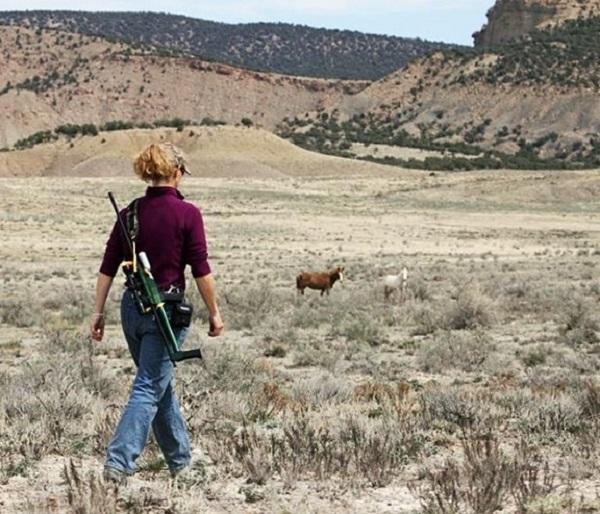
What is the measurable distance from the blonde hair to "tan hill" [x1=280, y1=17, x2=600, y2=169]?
288 ft

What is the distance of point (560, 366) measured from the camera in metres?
13.6

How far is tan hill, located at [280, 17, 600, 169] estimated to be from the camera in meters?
109

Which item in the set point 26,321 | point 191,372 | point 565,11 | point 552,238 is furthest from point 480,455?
point 565,11

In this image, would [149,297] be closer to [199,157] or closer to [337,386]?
[337,386]

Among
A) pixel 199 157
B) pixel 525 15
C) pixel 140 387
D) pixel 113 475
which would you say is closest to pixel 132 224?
pixel 140 387

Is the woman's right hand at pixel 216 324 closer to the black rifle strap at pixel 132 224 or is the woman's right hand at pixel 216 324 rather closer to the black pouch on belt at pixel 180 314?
the black pouch on belt at pixel 180 314

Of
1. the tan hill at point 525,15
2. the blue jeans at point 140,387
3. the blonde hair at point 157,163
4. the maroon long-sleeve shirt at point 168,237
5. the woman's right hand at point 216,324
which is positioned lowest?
the blue jeans at point 140,387

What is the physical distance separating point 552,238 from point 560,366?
29593mm

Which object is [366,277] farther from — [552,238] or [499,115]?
[499,115]

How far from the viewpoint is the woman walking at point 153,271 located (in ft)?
20.7

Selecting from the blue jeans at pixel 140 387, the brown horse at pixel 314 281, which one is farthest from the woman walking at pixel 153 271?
the brown horse at pixel 314 281

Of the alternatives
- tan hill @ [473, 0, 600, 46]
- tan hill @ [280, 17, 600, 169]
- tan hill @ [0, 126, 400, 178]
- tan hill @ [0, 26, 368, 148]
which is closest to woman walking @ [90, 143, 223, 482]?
tan hill @ [0, 126, 400, 178]

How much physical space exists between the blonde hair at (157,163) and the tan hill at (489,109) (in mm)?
87906

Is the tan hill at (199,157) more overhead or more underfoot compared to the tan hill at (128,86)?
more underfoot
